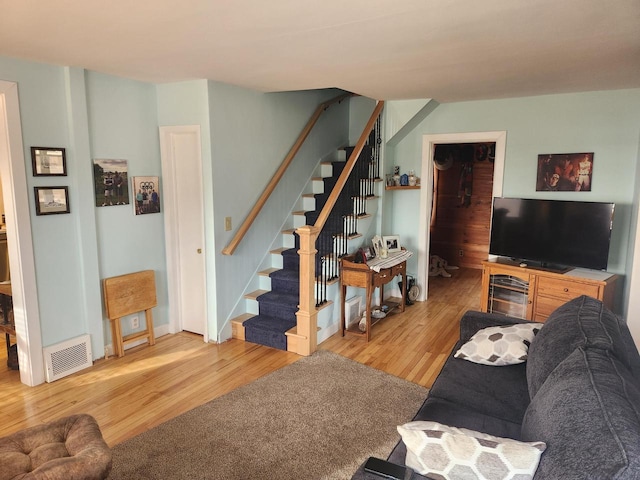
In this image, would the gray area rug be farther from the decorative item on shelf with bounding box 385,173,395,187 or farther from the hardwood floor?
the decorative item on shelf with bounding box 385,173,395,187

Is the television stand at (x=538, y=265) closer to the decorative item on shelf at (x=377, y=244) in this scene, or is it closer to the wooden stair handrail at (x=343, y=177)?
the decorative item on shelf at (x=377, y=244)

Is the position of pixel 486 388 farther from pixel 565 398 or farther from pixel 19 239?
pixel 19 239

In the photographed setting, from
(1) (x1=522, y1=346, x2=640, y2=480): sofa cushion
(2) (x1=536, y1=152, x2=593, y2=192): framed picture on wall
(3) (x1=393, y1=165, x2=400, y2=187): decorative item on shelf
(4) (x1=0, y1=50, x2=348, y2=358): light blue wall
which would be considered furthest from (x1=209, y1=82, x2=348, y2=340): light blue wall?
(1) (x1=522, y1=346, x2=640, y2=480): sofa cushion

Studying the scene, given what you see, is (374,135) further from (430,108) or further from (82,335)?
(82,335)

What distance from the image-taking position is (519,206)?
14.4ft

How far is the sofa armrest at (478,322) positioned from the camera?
9.93 ft

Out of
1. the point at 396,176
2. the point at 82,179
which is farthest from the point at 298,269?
the point at 82,179

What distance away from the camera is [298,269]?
15.2ft

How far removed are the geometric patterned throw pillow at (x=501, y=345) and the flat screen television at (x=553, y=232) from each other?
1688 mm

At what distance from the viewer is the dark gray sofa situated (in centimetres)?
126

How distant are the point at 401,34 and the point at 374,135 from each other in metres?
2.71

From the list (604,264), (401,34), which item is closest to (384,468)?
(401,34)

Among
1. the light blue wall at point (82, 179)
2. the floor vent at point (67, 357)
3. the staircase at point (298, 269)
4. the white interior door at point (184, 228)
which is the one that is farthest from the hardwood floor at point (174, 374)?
the light blue wall at point (82, 179)

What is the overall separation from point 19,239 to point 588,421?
11.5 feet
